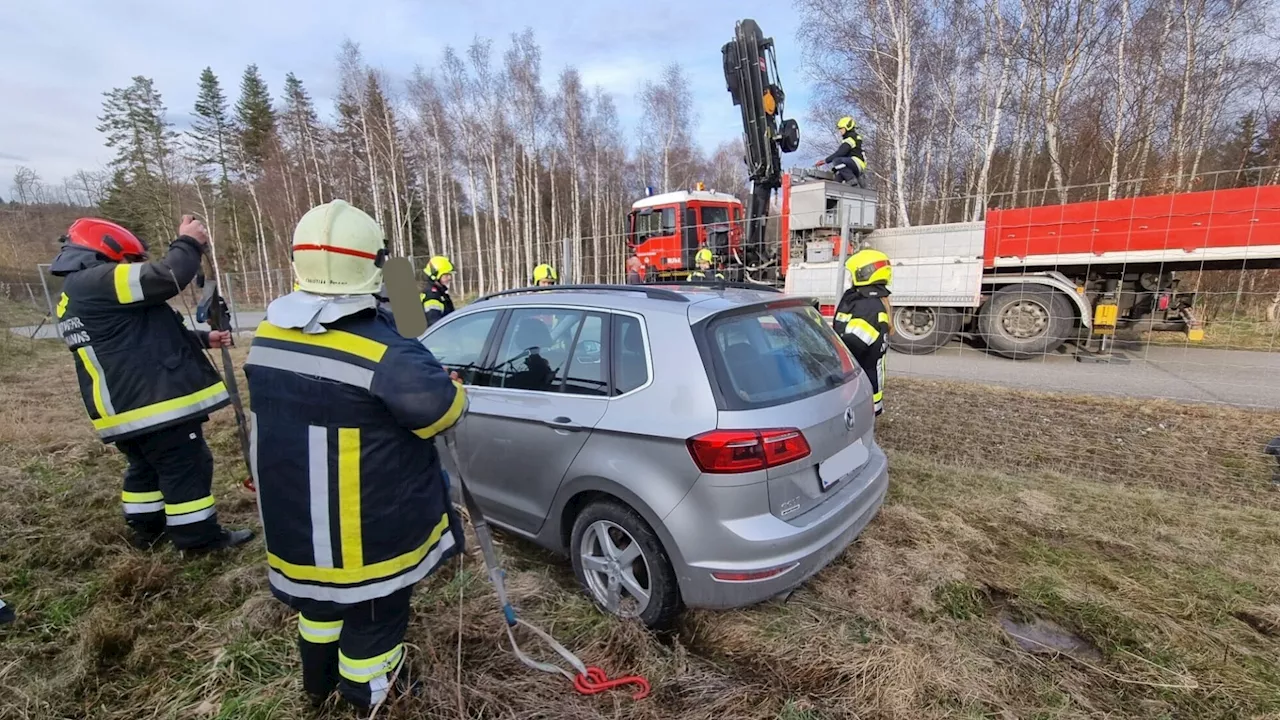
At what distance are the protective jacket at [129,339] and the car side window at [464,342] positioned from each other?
1167 mm

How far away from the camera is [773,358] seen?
2469 mm

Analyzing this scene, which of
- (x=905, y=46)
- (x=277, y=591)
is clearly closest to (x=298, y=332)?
(x=277, y=591)

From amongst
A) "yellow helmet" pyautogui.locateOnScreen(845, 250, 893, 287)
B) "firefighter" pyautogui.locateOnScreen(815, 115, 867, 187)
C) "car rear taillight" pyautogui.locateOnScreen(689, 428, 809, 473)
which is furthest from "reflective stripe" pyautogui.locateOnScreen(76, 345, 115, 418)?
"firefighter" pyautogui.locateOnScreen(815, 115, 867, 187)

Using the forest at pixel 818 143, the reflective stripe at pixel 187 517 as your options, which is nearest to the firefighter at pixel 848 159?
the forest at pixel 818 143

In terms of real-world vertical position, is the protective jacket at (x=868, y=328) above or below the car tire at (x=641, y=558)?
above

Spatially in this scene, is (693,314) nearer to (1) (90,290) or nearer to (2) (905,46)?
(1) (90,290)

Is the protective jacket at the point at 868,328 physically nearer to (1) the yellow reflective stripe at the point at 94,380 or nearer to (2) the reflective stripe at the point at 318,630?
(2) the reflective stripe at the point at 318,630

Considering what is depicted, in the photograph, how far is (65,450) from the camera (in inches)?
182

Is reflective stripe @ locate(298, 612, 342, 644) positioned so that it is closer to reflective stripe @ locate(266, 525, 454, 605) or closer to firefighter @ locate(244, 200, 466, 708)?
firefighter @ locate(244, 200, 466, 708)

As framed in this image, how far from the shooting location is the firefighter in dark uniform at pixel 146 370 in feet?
8.46

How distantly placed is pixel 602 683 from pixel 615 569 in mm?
503

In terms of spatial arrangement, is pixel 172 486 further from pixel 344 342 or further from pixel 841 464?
pixel 841 464

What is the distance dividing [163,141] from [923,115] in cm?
3563

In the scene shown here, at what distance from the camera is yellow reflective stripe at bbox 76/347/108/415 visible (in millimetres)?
2688
